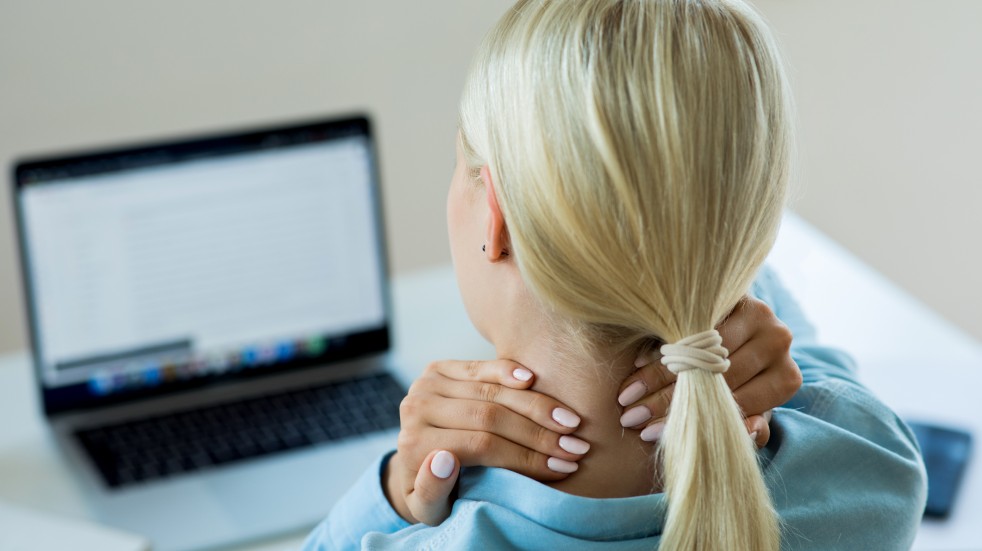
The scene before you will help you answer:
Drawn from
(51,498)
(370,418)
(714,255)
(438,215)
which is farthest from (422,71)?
(714,255)

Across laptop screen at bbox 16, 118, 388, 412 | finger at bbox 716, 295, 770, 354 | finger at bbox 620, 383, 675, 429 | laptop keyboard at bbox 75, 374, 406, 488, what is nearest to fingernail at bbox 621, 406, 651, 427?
finger at bbox 620, 383, 675, 429

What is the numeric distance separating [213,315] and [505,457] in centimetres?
86

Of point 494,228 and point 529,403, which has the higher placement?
point 494,228

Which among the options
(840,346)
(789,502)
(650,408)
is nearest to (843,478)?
(789,502)

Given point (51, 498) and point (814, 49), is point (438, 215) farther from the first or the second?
point (51, 498)

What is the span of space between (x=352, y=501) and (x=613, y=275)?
0.33m

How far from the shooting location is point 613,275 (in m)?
0.65

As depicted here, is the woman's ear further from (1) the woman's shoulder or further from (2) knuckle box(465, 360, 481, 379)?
(1) the woman's shoulder

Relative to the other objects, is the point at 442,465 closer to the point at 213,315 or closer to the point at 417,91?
the point at 213,315

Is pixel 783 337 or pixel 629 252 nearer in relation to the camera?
pixel 629 252

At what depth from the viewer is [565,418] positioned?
72cm

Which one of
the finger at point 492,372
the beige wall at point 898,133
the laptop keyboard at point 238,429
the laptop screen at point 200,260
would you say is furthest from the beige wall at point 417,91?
the finger at point 492,372

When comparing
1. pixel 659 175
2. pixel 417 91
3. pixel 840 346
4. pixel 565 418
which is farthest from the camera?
pixel 417 91

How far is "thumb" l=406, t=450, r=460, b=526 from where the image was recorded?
729 mm
